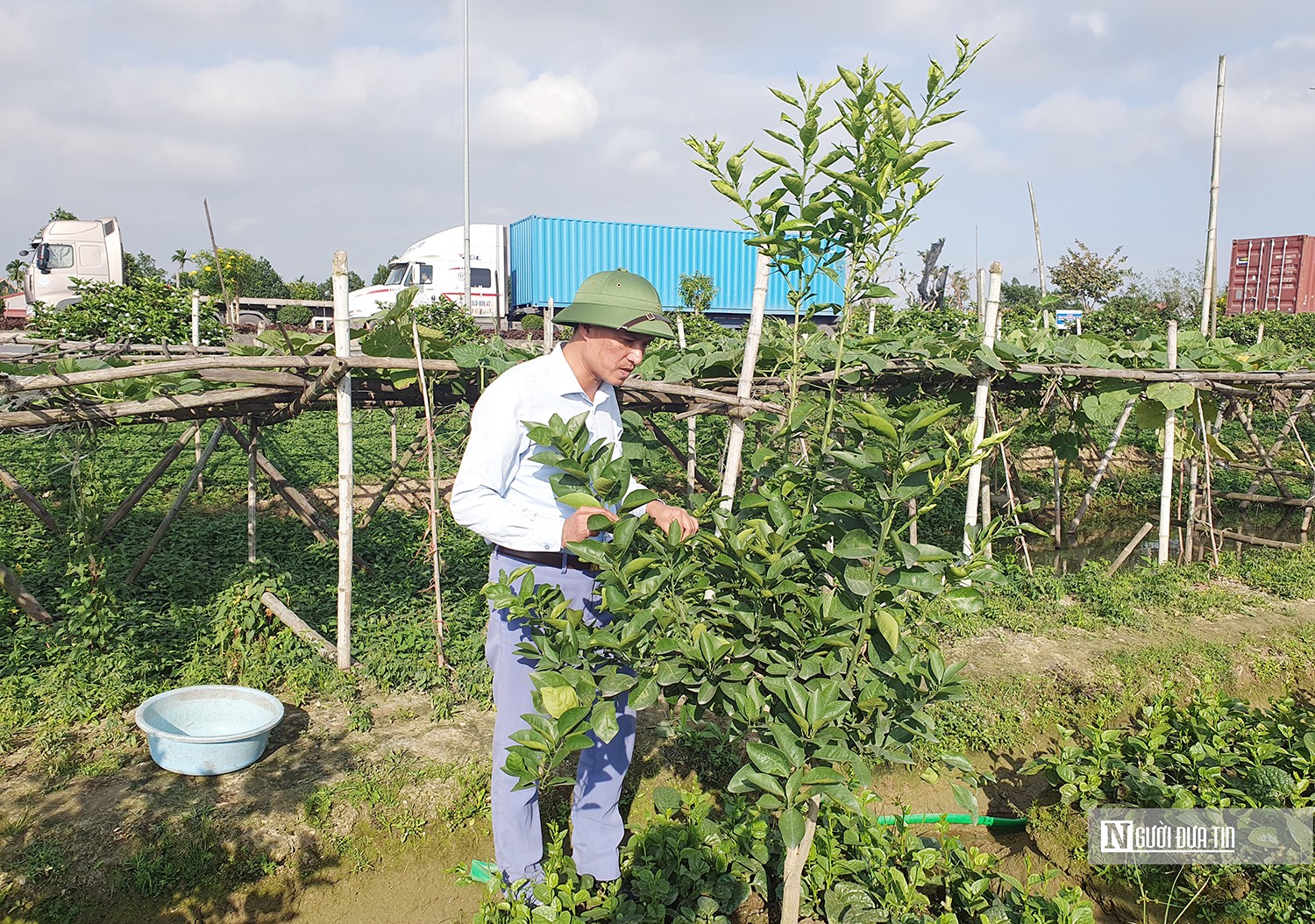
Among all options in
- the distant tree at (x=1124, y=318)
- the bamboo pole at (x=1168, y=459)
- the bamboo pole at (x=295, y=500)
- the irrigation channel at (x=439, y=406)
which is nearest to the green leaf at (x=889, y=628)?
the irrigation channel at (x=439, y=406)

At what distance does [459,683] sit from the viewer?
4051 mm

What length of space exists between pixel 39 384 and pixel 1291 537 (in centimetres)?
976

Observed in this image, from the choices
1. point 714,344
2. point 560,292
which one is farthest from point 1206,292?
point 560,292

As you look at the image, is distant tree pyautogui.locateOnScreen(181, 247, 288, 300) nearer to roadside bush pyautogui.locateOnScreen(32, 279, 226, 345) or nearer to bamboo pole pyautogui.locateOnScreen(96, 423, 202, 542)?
roadside bush pyautogui.locateOnScreen(32, 279, 226, 345)

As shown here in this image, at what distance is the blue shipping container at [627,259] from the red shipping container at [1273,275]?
461 inches

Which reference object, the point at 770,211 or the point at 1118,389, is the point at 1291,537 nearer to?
the point at 1118,389

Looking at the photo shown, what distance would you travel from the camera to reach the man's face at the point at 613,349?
251cm

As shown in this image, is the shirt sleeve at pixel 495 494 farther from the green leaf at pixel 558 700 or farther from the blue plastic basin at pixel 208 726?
the blue plastic basin at pixel 208 726

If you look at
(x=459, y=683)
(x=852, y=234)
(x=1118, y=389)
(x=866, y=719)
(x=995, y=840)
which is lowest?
(x=995, y=840)

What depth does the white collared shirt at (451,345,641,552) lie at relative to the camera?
236 centimetres

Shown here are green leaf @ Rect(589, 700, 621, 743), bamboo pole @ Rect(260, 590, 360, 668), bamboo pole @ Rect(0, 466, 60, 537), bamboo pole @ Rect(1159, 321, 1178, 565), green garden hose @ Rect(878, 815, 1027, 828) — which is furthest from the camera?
bamboo pole @ Rect(1159, 321, 1178, 565)

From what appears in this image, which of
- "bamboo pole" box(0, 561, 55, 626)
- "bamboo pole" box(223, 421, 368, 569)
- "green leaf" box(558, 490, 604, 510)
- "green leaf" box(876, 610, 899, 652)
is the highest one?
"green leaf" box(558, 490, 604, 510)

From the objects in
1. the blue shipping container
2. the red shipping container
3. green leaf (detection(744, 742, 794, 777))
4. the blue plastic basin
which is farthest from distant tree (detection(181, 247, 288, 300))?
the red shipping container

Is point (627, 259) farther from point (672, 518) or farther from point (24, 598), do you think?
point (672, 518)
